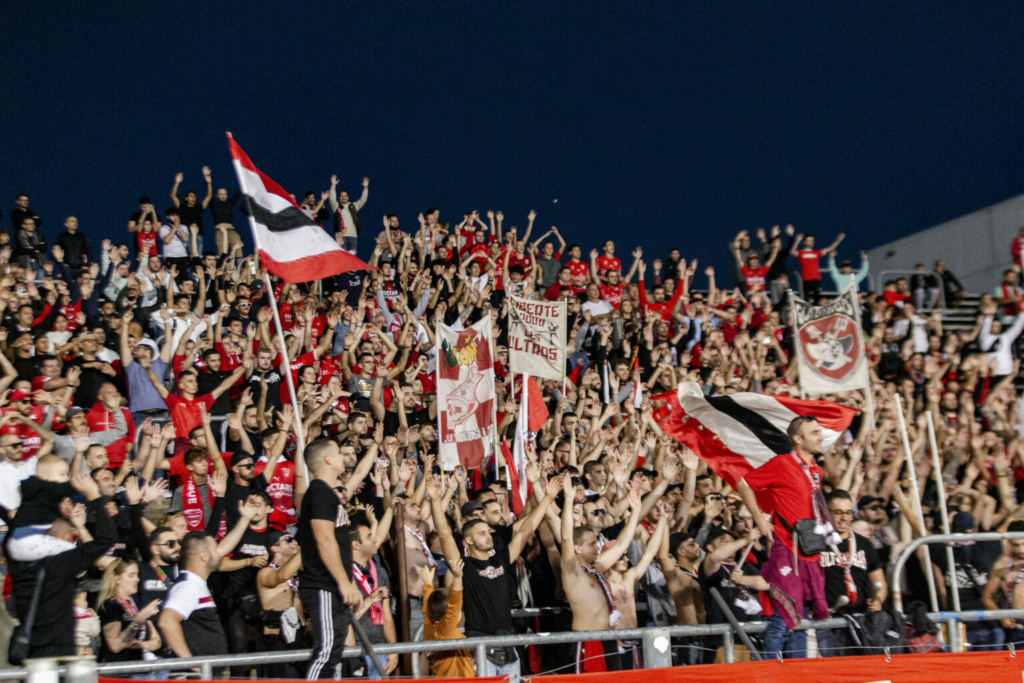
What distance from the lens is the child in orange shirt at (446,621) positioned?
7.23 m

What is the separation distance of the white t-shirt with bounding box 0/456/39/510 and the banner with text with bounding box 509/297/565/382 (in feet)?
17.6

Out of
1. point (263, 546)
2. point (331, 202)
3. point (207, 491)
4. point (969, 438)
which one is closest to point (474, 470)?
point (207, 491)

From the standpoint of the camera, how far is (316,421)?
10.9 m

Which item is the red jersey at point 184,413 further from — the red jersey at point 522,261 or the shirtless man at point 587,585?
the red jersey at point 522,261

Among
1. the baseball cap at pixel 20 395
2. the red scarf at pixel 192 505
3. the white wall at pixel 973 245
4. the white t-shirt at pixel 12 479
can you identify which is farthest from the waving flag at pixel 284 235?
the white wall at pixel 973 245

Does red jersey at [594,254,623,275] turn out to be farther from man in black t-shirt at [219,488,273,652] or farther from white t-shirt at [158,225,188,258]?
man in black t-shirt at [219,488,273,652]

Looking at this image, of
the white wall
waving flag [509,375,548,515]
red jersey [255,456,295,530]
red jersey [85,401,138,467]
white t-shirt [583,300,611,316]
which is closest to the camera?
red jersey [255,456,295,530]

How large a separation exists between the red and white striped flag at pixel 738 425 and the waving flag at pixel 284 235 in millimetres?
3389

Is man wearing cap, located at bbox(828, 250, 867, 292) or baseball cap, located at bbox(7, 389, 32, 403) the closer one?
baseball cap, located at bbox(7, 389, 32, 403)

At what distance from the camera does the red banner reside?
6410 mm

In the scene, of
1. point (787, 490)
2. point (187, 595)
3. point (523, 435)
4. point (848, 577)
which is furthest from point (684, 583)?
point (187, 595)

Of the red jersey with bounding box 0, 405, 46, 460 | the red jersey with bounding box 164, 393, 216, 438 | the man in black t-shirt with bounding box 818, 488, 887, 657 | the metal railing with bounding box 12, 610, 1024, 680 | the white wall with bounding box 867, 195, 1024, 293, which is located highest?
the white wall with bounding box 867, 195, 1024, 293

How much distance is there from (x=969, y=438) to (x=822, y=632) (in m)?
6.25

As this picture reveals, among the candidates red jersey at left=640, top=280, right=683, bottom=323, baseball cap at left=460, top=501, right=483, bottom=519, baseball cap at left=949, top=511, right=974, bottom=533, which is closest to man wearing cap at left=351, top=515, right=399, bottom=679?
baseball cap at left=460, top=501, right=483, bottom=519
